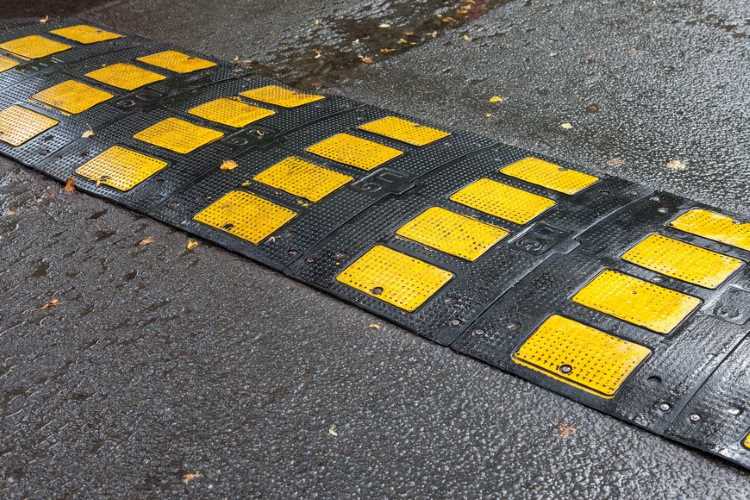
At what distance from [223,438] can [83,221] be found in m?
1.88

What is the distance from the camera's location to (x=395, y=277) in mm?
4000

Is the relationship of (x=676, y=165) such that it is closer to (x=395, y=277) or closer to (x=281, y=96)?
(x=395, y=277)

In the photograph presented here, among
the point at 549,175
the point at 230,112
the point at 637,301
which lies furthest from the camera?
the point at 230,112

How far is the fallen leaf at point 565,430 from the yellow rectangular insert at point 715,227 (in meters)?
1.35

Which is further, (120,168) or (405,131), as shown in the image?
(405,131)

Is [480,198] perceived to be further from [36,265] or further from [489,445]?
[36,265]

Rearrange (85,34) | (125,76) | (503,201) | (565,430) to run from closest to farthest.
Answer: (565,430)
(503,201)
(125,76)
(85,34)

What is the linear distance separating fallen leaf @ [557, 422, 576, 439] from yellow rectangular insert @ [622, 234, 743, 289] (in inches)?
38.5

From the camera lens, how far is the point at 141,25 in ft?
24.1

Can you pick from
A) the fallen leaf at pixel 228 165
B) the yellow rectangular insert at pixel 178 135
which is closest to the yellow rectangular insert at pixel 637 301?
the fallen leaf at pixel 228 165

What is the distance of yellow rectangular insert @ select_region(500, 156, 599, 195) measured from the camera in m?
4.57

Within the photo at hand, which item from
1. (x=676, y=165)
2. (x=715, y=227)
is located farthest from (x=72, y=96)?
(x=715, y=227)

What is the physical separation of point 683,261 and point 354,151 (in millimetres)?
1890

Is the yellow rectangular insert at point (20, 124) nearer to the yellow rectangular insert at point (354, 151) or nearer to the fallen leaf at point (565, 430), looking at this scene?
the yellow rectangular insert at point (354, 151)
